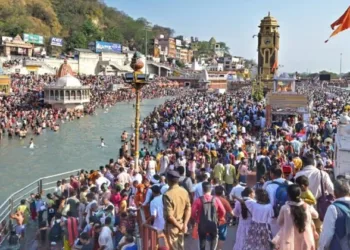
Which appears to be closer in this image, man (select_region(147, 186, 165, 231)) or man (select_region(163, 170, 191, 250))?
man (select_region(163, 170, 191, 250))

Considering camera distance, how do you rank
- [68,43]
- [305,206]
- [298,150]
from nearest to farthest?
[305,206] → [298,150] → [68,43]

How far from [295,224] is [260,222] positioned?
716mm

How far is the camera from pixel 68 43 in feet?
271

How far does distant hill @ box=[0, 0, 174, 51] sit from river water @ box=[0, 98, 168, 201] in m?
43.7

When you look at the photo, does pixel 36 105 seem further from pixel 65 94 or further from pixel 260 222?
pixel 260 222

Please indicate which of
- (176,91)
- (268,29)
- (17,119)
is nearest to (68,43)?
(176,91)

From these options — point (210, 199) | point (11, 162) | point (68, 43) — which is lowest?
point (11, 162)

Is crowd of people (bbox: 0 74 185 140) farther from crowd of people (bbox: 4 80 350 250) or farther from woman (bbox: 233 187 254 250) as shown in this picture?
woman (bbox: 233 187 254 250)

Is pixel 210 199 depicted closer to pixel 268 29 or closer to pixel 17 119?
pixel 17 119

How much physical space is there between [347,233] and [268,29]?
63.6 m

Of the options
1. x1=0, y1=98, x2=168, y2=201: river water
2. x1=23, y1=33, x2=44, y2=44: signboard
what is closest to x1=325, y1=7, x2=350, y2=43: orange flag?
x1=0, y1=98, x2=168, y2=201: river water

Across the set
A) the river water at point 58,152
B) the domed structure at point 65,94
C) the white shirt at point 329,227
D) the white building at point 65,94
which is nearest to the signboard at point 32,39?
the domed structure at point 65,94

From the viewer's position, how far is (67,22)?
308 ft

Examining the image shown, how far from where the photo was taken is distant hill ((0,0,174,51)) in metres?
77.0
